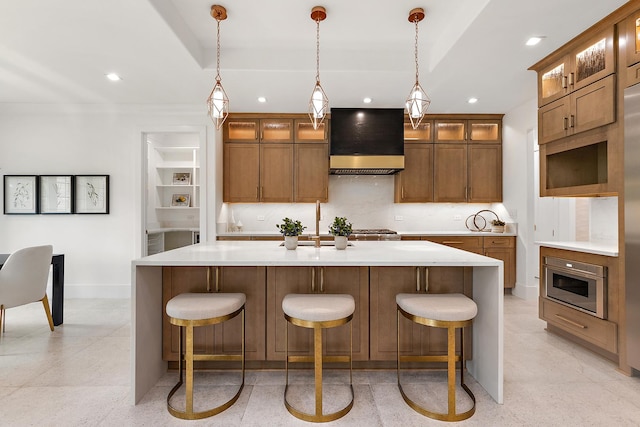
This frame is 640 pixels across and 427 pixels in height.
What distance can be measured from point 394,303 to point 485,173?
334 cm

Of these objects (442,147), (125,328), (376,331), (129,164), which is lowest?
(125,328)

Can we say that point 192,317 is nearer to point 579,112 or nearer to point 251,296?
point 251,296

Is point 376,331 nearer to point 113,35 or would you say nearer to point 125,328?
point 125,328

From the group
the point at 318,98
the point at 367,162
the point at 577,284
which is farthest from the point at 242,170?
the point at 577,284

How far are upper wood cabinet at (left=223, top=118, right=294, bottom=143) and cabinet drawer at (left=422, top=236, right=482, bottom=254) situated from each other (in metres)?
2.52

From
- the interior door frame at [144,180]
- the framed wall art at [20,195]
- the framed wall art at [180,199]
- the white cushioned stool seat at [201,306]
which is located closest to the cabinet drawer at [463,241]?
the interior door frame at [144,180]

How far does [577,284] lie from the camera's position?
9.07ft

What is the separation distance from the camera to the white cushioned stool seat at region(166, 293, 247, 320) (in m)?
1.81

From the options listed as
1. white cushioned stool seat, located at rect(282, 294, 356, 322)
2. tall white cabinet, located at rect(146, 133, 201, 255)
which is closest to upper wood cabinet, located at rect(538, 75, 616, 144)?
white cushioned stool seat, located at rect(282, 294, 356, 322)

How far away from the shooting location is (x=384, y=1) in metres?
2.57

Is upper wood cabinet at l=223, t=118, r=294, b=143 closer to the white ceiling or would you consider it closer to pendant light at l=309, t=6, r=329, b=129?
the white ceiling

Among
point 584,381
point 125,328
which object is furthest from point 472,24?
point 125,328

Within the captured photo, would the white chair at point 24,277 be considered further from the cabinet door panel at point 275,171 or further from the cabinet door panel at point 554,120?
the cabinet door panel at point 554,120

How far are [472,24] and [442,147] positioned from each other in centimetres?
241
